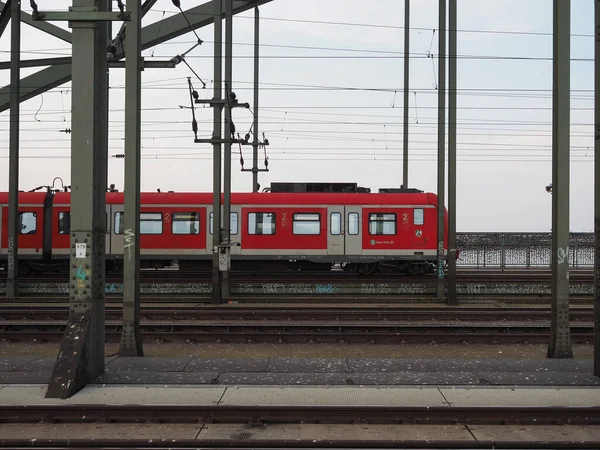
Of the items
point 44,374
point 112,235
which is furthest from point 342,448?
point 112,235

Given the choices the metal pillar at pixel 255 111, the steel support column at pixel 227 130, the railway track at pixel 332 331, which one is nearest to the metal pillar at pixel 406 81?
the metal pillar at pixel 255 111

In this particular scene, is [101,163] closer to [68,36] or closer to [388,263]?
[388,263]

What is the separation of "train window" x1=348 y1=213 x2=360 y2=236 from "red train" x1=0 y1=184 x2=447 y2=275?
0.12ft

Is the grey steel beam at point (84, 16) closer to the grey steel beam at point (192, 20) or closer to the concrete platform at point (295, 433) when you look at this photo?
the concrete platform at point (295, 433)

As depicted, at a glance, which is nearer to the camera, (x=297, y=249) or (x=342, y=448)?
(x=342, y=448)

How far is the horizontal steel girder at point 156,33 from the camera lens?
25.9 metres

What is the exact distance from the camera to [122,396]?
737 cm

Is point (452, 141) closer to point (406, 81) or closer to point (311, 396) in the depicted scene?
point (406, 81)

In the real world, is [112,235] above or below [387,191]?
below

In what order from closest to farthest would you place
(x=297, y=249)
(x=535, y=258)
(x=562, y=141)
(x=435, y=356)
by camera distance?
(x=562, y=141)
(x=435, y=356)
(x=297, y=249)
(x=535, y=258)

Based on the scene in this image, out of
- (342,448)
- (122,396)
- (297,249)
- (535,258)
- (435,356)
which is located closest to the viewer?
(342,448)

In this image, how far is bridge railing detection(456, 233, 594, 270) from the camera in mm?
29859

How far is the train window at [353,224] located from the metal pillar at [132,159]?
44.1ft

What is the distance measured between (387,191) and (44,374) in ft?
54.8
